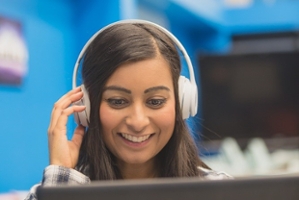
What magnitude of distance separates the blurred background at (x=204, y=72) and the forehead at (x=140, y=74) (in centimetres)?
21

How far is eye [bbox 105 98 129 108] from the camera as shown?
102 cm

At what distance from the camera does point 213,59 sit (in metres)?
3.75

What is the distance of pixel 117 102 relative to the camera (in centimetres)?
103

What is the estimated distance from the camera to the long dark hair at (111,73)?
41.4 inches

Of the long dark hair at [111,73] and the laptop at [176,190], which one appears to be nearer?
the laptop at [176,190]

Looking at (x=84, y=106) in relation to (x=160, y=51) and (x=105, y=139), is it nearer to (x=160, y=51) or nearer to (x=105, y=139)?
(x=105, y=139)

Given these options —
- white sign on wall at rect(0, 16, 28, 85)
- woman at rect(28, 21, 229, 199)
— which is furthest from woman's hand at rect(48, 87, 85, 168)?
white sign on wall at rect(0, 16, 28, 85)

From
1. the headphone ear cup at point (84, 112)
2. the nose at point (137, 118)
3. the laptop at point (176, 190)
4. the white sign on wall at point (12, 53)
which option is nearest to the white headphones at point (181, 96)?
the headphone ear cup at point (84, 112)

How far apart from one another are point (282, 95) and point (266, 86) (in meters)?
0.12

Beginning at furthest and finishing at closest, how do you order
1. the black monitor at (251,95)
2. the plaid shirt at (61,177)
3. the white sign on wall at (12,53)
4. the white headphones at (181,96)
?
1. the black monitor at (251,95)
2. the white sign on wall at (12,53)
3. the white headphones at (181,96)
4. the plaid shirt at (61,177)

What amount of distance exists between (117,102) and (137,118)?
2.0 inches

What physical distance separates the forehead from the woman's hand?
0.11 meters

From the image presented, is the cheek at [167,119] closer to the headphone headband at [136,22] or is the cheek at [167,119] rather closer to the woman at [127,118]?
the woman at [127,118]

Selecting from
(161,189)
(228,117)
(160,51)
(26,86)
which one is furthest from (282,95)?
(161,189)
